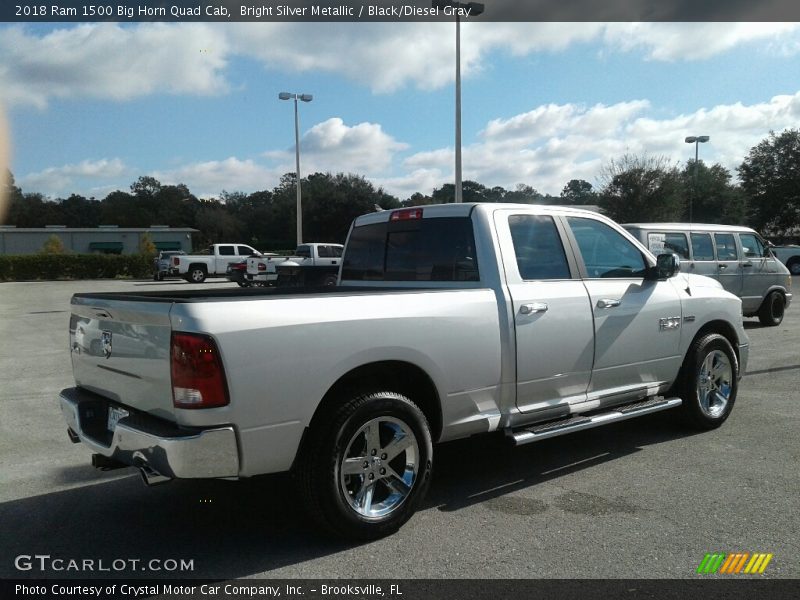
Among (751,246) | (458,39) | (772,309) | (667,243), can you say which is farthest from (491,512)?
(458,39)

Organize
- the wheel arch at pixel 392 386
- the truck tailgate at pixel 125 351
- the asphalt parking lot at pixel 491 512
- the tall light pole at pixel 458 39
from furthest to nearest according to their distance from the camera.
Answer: the tall light pole at pixel 458 39, the wheel arch at pixel 392 386, the asphalt parking lot at pixel 491 512, the truck tailgate at pixel 125 351

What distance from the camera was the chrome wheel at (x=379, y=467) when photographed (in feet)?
12.2

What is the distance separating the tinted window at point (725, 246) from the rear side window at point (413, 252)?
9459 mm

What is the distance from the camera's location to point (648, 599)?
3.08 metres

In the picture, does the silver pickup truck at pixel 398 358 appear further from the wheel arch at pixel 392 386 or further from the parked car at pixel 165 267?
the parked car at pixel 165 267

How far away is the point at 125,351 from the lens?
3631 millimetres

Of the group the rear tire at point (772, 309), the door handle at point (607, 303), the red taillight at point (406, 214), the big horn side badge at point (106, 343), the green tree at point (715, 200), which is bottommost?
the rear tire at point (772, 309)

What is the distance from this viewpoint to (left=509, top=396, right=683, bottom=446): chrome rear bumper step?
14.3 feet

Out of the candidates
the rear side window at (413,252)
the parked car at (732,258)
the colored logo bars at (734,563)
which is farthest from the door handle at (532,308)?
the parked car at (732,258)

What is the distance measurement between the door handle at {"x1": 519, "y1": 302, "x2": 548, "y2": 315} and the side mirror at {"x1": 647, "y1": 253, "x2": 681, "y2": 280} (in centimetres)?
140

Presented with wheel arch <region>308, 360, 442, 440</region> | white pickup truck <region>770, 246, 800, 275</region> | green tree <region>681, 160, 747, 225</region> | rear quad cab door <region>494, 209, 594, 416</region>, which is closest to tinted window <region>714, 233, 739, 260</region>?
rear quad cab door <region>494, 209, 594, 416</region>

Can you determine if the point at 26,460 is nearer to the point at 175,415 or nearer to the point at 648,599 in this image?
the point at 175,415

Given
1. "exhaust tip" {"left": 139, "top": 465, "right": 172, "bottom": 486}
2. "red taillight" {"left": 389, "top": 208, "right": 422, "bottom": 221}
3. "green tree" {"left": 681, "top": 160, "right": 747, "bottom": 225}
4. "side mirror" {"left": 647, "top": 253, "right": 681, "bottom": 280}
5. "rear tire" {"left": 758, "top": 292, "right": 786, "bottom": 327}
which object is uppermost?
"green tree" {"left": 681, "top": 160, "right": 747, "bottom": 225}

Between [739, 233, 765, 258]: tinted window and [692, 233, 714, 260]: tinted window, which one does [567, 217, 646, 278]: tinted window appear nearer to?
[692, 233, 714, 260]: tinted window
